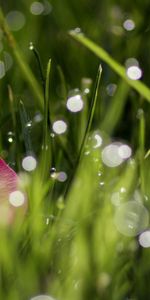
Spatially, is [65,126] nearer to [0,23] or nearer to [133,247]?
[0,23]

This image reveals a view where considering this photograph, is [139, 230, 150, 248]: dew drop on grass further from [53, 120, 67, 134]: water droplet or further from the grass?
[53, 120, 67, 134]: water droplet

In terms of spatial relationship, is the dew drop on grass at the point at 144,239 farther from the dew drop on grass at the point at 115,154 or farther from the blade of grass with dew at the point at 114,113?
the blade of grass with dew at the point at 114,113

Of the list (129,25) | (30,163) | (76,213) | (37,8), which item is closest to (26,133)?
(30,163)

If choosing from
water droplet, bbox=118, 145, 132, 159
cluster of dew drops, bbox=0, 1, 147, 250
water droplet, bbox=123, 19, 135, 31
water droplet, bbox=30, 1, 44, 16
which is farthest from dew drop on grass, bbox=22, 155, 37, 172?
water droplet, bbox=30, 1, 44, 16

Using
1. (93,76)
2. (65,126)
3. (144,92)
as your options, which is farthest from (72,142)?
(93,76)

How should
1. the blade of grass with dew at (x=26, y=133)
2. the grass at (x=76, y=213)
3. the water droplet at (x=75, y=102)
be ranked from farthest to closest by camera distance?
the water droplet at (x=75, y=102), the blade of grass with dew at (x=26, y=133), the grass at (x=76, y=213)

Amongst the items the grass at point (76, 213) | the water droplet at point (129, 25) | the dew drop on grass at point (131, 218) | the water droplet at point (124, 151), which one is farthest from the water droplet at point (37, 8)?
the dew drop on grass at point (131, 218)
